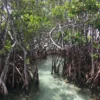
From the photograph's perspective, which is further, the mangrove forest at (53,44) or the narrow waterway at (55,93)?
the narrow waterway at (55,93)

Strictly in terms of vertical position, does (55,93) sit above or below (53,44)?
below

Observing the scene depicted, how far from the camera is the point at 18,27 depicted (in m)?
6.50

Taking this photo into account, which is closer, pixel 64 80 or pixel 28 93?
pixel 28 93

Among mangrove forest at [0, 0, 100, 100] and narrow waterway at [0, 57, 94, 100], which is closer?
mangrove forest at [0, 0, 100, 100]

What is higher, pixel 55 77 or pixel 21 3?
pixel 21 3

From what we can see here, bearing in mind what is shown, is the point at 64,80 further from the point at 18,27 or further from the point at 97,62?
the point at 18,27

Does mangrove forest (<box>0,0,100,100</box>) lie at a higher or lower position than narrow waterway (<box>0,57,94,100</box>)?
higher

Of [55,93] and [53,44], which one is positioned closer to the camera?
[53,44]

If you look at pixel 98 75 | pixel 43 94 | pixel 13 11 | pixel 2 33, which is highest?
pixel 13 11

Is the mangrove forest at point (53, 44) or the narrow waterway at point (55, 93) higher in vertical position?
the mangrove forest at point (53, 44)

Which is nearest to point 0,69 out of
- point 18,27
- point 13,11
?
point 18,27

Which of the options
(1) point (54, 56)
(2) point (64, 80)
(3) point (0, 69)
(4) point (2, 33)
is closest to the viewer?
(3) point (0, 69)

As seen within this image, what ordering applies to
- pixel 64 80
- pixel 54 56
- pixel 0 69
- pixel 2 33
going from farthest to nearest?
Result: pixel 54 56, pixel 64 80, pixel 2 33, pixel 0 69

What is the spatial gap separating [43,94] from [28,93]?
0.48 m
